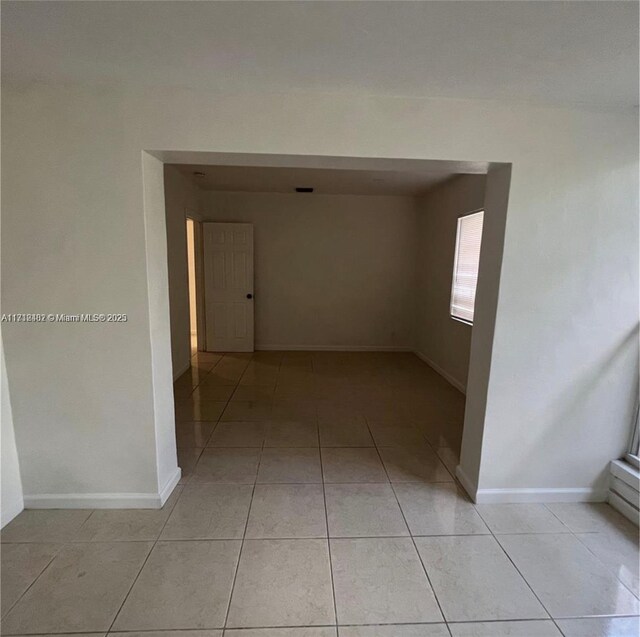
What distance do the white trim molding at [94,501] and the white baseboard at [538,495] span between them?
80.2 inches

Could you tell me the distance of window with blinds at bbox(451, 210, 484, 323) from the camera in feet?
12.7

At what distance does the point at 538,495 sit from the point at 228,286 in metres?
4.59

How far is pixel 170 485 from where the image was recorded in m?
2.22

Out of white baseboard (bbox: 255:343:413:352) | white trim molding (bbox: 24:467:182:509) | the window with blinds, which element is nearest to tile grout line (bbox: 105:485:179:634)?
white trim molding (bbox: 24:467:182:509)

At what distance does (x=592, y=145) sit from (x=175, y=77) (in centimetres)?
219

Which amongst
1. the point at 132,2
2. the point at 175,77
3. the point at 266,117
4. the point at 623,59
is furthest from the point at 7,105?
the point at 623,59

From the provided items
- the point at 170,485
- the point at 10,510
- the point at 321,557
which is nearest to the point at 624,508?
the point at 321,557

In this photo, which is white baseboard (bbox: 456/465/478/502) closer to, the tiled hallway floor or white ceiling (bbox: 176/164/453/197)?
the tiled hallway floor

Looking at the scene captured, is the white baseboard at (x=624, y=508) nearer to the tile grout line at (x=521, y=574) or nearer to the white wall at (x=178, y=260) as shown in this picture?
the tile grout line at (x=521, y=574)

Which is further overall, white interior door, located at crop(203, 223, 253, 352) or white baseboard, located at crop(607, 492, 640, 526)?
white interior door, located at crop(203, 223, 253, 352)

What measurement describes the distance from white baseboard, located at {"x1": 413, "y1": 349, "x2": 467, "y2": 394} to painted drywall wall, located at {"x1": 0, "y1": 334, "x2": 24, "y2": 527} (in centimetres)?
393

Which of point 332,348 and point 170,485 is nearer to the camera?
point 170,485

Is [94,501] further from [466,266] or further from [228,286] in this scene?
[466,266]

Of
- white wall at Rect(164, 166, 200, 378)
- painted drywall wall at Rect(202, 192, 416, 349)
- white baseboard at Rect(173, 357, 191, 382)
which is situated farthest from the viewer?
painted drywall wall at Rect(202, 192, 416, 349)
